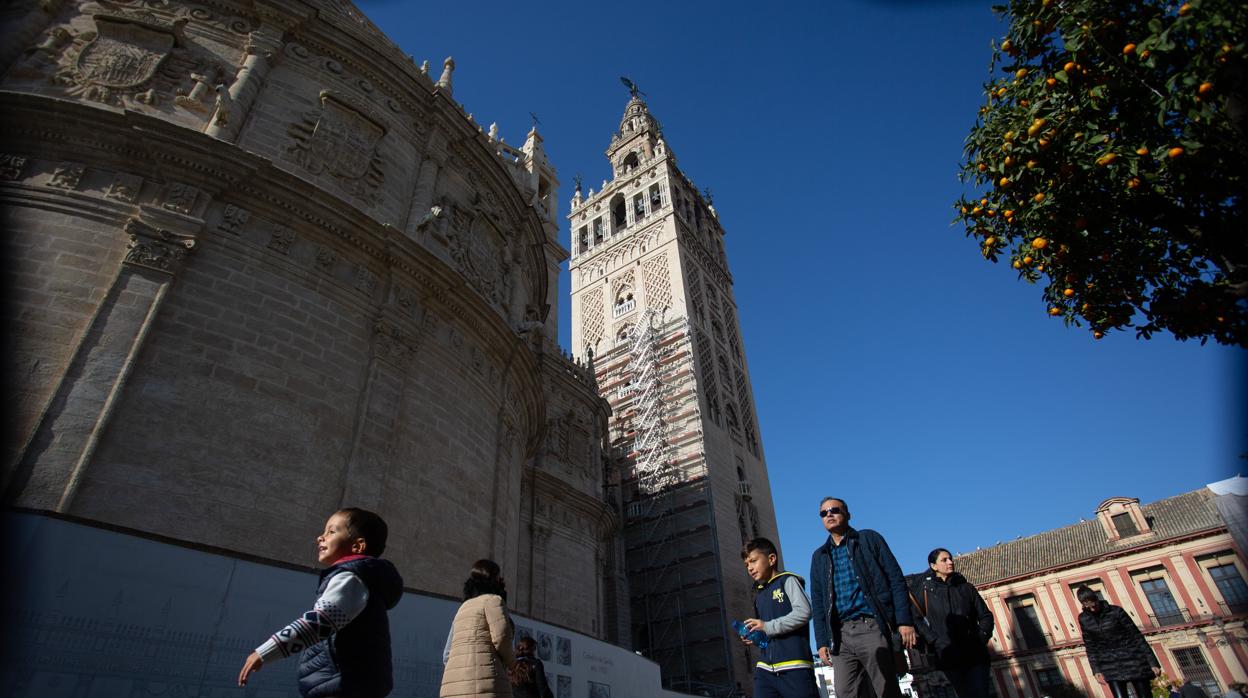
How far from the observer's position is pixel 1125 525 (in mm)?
27969

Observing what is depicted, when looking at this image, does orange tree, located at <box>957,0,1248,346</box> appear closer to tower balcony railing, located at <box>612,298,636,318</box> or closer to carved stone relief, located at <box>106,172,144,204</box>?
carved stone relief, located at <box>106,172,144,204</box>

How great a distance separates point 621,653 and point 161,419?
7.34 meters

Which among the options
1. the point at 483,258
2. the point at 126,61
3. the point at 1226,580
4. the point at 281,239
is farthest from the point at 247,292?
the point at 1226,580

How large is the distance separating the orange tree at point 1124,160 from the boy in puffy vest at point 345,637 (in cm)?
538

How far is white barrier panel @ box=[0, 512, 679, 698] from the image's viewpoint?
4.84 metres

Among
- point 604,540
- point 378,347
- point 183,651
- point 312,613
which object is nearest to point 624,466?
point 604,540

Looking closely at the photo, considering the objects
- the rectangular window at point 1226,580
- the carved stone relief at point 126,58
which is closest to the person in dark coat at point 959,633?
→ the carved stone relief at point 126,58

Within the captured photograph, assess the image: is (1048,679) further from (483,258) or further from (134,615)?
(134,615)

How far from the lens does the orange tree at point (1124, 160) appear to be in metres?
4.68

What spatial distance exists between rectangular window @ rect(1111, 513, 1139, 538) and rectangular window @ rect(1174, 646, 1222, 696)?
15.7 feet

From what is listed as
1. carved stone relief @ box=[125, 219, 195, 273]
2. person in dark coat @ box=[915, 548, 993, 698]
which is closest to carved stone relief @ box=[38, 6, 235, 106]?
carved stone relief @ box=[125, 219, 195, 273]

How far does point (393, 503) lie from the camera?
10.5m

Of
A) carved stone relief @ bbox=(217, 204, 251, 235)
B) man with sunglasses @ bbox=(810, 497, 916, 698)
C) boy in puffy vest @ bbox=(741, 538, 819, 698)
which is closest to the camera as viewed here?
boy in puffy vest @ bbox=(741, 538, 819, 698)

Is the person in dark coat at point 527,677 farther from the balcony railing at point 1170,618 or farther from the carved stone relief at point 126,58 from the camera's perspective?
the balcony railing at point 1170,618
